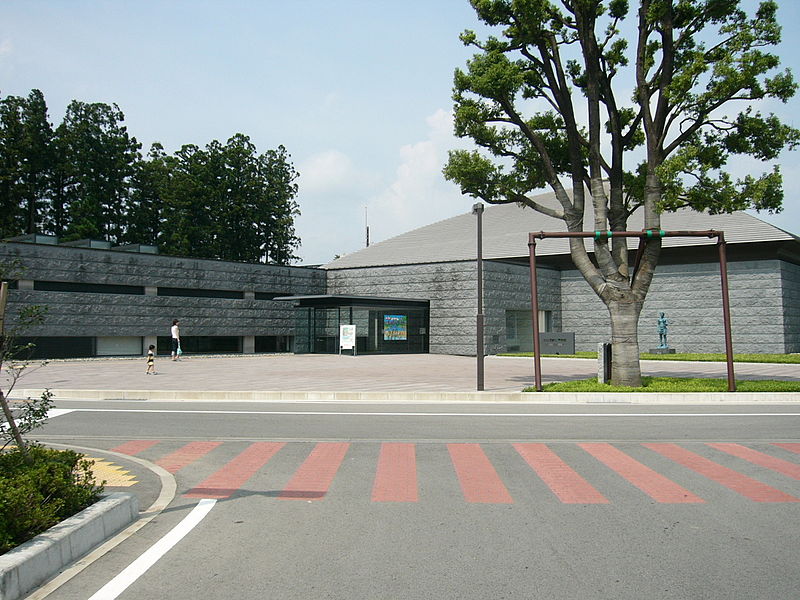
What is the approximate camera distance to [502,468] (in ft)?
28.7

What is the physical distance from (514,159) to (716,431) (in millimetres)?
11501

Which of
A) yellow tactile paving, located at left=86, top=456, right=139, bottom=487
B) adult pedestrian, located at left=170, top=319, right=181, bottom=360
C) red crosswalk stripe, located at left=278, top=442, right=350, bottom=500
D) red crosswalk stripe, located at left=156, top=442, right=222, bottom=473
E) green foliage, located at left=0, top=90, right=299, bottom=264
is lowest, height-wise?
red crosswalk stripe, located at left=278, top=442, right=350, bottom=500

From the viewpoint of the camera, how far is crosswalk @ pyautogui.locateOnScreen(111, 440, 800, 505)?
24.4ft

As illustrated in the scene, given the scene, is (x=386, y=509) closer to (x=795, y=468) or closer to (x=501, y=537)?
(x=501, y=537)

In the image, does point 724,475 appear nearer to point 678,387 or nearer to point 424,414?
point 424,414

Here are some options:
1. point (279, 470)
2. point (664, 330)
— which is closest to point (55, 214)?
point (664, 330)

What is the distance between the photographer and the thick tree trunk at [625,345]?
1869 cm

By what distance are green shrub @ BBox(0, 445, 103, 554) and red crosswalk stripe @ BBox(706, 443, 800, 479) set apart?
302 inches

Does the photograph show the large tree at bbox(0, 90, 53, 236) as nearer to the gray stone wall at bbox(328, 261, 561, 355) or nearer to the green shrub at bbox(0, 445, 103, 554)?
the gray stone wall at bbox(328, 261, 561, 355)

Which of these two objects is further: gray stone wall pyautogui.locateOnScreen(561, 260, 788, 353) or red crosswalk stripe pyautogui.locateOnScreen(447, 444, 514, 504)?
gray stone wall pyautogui.locateOnScreen(561, 260, 788, 353)

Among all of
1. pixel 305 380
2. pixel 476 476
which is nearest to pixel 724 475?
pixel 476 476

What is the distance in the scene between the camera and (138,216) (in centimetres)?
6494

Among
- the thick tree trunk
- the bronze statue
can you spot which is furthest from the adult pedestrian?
the bronze statue

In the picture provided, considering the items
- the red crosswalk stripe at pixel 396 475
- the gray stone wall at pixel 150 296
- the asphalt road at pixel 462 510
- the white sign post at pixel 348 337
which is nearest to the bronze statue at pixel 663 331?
the white sign post at pixel 348 337
